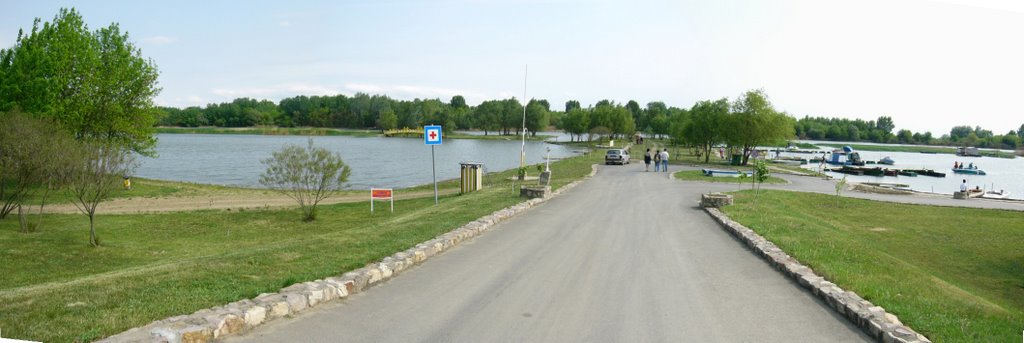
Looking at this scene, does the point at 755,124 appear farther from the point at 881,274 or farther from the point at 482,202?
the point at 881,274

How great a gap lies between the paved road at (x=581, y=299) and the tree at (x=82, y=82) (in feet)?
101

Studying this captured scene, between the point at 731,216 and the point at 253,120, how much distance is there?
19315cm

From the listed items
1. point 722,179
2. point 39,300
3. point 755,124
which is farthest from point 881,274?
point 755,124

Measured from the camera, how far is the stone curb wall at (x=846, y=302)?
23.5 feet

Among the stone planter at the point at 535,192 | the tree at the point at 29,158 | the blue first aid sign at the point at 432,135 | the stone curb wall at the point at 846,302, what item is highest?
the blue first aid sign at the point at 432,135

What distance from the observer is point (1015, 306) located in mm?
12898

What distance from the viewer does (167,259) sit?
15.3 meters

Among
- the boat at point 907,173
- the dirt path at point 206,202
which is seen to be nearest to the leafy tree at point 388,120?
the boat at point 907,173

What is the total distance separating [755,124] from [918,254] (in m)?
41.8

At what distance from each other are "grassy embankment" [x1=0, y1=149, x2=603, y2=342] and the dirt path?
1.38 metres

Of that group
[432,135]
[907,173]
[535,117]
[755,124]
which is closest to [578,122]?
[535,117]

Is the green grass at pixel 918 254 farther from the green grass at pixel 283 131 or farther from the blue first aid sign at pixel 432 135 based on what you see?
the green grass at pixel 283 131

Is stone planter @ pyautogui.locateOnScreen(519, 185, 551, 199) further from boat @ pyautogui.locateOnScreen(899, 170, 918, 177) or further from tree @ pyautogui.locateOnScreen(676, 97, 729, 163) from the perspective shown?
boat @ pyautogui.locateOnScreen(899, 170, 918, 177)

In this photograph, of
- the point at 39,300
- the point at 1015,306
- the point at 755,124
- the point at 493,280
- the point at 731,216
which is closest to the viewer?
the point at 39,300
